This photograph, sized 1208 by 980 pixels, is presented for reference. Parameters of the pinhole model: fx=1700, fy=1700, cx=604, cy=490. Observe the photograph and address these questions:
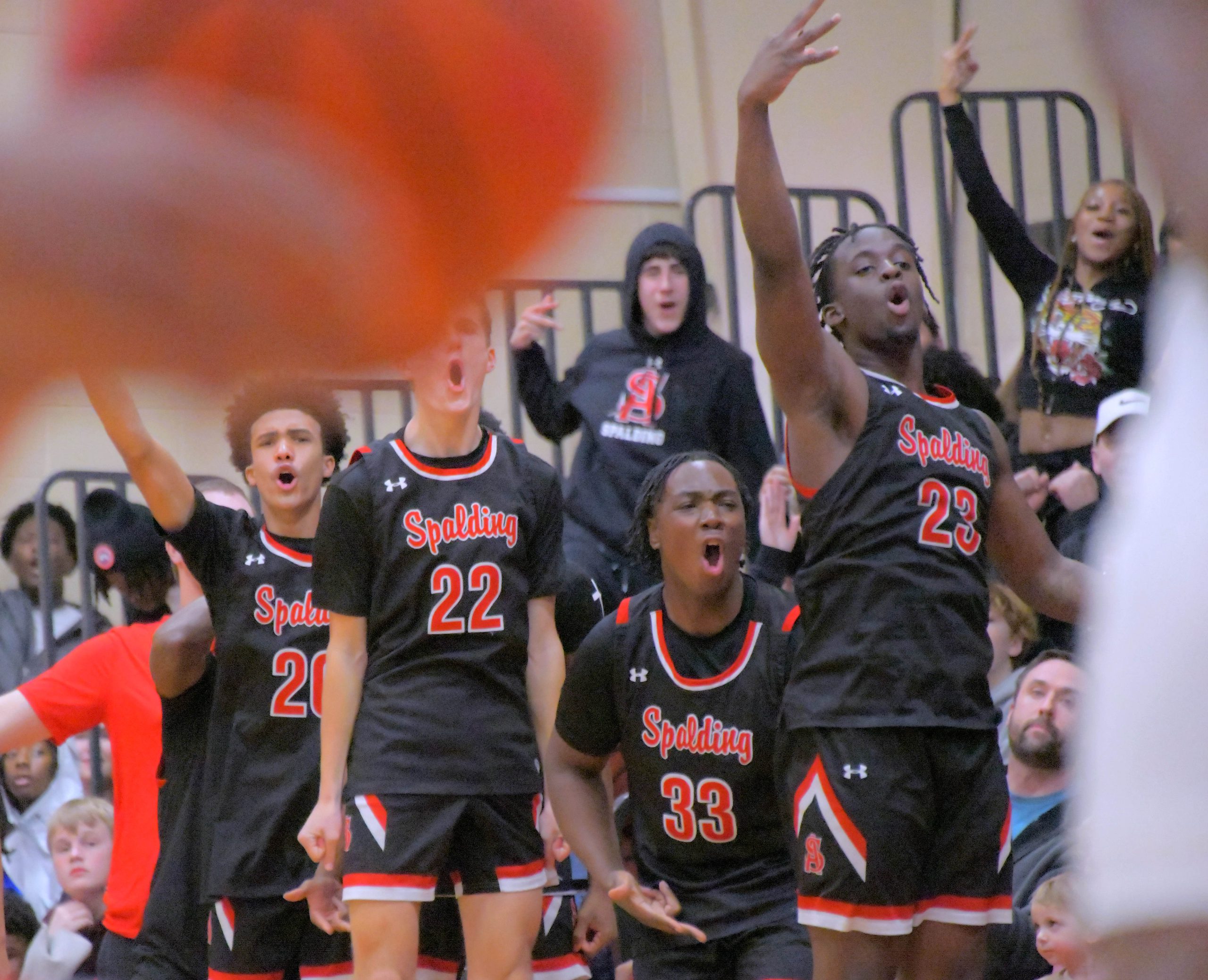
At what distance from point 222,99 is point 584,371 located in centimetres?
534

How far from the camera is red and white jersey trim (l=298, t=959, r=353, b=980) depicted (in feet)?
14.5

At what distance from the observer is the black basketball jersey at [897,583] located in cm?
339

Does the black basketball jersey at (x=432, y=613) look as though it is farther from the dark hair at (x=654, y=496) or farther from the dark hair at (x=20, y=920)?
the dark hair at (x=20, y=920)

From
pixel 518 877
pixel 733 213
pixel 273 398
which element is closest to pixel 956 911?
pixel 518 877

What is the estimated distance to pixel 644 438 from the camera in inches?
228

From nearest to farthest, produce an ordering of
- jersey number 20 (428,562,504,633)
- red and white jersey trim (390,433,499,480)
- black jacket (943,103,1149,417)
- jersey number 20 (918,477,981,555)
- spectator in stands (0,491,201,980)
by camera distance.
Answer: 1. jersey number 20 (918,477,981,555)
2. jersey number 20 (428,562,504,633)
3. red and white jersey trim (390,433,499,480)
4. spectator in stands (0,491,201,980)
5. black jacket (943,103,1149,417)

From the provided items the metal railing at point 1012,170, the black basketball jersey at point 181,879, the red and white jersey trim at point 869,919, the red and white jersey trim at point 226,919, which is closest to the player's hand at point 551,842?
the red and white jersey trim at point 226,919

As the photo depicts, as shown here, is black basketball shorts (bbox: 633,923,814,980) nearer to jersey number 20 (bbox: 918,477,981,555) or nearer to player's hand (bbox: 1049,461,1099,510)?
jersey number 20 (bbox: 918,477,981,555)

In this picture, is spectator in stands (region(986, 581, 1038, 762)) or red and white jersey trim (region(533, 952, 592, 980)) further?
spectator in stands (region(986, 581, 1038, 762))

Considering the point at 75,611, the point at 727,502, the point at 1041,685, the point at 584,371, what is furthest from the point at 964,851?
the point at 75,611

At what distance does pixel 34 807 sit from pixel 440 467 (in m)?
3.17

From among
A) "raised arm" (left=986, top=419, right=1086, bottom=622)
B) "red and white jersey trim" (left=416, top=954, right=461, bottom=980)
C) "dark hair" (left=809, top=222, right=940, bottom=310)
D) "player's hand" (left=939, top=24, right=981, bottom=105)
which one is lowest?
"red and white jersey trim" (left=416, top=954, right=461, bottom=980)

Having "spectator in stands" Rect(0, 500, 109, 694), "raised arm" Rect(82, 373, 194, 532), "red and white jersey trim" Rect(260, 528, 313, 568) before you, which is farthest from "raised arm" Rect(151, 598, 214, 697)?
"spectator in stands" Rect(0, 500, 109, 694)

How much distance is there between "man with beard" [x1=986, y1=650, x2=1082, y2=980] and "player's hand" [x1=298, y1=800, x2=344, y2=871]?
1.82 meters
